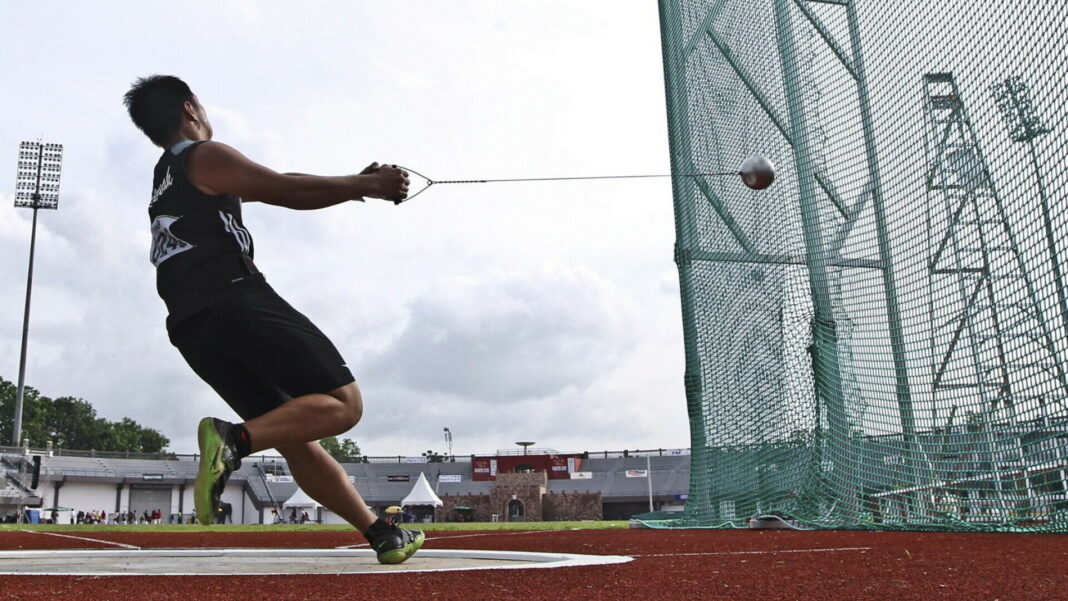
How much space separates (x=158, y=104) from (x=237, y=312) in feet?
3.21

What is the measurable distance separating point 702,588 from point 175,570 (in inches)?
86.2

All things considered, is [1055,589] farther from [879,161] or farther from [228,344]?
[879,161]

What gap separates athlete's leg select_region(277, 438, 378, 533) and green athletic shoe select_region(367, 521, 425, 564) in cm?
5

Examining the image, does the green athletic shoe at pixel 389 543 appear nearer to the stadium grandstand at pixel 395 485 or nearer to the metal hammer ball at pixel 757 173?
the metal hammer ball at pixel 757 173

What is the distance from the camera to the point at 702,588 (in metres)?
2.54

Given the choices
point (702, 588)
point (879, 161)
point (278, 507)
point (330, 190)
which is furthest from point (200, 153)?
point (278, 507)

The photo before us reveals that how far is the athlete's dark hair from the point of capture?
10.7 feet

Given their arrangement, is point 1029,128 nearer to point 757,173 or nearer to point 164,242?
point 757,173

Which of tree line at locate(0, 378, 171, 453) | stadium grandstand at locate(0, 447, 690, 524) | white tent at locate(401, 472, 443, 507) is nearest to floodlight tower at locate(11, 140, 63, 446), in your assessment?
stadium grandstand at locate(0, 447, 690, 524)

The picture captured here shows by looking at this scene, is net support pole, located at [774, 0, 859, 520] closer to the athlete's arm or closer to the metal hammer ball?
the metal hammer ball

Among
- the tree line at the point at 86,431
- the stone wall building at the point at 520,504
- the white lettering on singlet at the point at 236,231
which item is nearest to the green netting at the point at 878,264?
the white lettering on singlet at the point at 236,231

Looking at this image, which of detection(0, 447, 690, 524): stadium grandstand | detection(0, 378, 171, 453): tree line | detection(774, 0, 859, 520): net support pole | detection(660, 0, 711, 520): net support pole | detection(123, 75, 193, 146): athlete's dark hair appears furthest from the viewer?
detection(0, 378, 171, 453): tree line

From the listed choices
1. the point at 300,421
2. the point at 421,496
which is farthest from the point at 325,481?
the point at 421,496

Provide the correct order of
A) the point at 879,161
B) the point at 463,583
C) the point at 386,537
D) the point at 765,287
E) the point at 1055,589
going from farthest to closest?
the point at 765,287 → the point at 879,161 → the point at 386,537 → the point at 463,583 → the point at 1055,589
